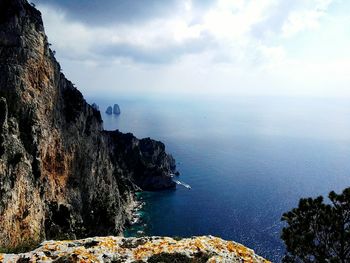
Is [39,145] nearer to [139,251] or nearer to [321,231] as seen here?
[321,231]

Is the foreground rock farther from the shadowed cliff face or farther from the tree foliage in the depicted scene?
the shadowed cliff face

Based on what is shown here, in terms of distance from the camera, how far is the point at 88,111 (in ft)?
387

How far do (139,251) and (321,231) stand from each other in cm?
1677

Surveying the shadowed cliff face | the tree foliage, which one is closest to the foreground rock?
the tree foliage

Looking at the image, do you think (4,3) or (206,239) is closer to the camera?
(206,239)

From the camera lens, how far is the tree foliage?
2861 cm

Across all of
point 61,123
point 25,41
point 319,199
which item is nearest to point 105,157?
point 61,123

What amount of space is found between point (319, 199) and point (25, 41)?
70033 mm

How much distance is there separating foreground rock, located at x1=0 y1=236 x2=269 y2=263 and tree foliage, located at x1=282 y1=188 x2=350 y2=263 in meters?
10.3

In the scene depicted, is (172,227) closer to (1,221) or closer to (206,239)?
(1,221)

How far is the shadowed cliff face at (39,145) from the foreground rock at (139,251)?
33233 mm

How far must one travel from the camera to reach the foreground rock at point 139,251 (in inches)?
711

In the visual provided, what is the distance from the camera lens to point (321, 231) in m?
29.4

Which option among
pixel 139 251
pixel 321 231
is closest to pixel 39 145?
pixel 321 231
